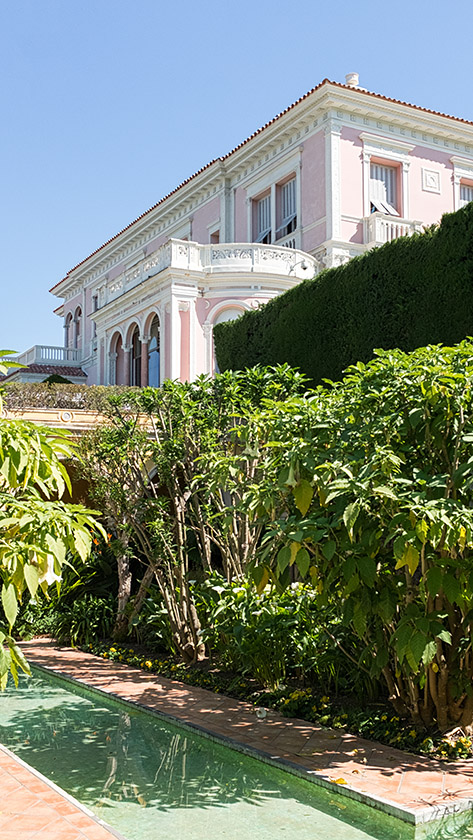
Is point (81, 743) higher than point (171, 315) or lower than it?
lower

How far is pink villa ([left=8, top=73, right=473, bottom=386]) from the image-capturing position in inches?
843

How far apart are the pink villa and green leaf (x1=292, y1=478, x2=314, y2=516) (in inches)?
615

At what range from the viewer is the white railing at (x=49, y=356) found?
32.5m

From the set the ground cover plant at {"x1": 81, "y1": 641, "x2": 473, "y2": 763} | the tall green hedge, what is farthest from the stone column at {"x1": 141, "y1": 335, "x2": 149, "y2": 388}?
the ground cover plant at {"x1": 81, "y1": 641, "x2": 473, "y2": 763}

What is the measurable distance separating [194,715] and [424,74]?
9485 mm

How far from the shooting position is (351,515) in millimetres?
4797

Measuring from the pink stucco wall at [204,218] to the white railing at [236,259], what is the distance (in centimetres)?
475

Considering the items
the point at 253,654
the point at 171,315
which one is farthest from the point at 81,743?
the point at 171,315

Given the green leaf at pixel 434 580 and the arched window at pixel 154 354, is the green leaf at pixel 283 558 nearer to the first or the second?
the green leaf at pixel 434 580

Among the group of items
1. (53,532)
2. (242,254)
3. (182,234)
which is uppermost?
(182,234)

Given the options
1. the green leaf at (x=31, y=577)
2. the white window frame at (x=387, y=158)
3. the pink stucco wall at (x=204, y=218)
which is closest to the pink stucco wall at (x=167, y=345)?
the pink stucco wall at (x=204, y=218)

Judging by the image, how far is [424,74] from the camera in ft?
37.4

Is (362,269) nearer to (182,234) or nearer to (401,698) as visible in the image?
(401,698)

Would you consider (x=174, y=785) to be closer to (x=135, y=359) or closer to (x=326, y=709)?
(x=326, y=709)
